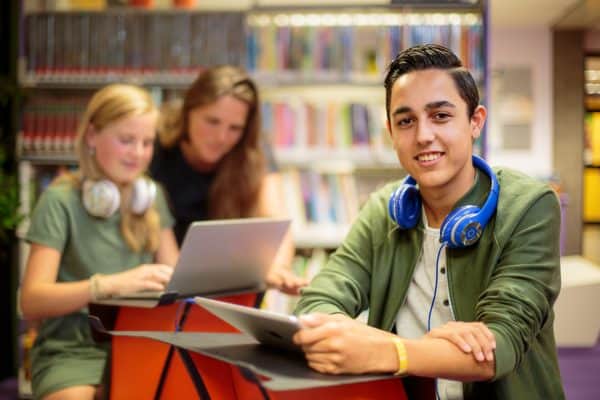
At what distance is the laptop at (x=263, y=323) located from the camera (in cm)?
118

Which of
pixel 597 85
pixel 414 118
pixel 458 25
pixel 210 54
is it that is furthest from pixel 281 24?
pixel 414 118

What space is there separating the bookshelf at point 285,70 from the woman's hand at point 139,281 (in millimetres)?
1824

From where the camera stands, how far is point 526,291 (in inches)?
56.7

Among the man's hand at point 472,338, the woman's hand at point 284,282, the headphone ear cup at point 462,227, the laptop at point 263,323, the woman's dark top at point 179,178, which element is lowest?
the woman's hand at point 284,282

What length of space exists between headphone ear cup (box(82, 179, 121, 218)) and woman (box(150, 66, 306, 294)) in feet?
1.71

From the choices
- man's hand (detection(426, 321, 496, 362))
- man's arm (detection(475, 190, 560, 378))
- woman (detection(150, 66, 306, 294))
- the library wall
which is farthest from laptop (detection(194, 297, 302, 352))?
the library wall

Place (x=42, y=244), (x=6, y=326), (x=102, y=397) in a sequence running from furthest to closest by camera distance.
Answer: (x=6, y=326) → (x=42, y=244) → (x=102, y=397)

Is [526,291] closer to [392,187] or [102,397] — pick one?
[392,187]

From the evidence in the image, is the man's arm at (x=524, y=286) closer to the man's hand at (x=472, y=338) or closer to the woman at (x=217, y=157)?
the man's hand at (x=472, y=338)

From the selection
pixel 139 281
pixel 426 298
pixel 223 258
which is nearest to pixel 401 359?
pixel 426 298

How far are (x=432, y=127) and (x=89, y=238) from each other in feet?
4.18

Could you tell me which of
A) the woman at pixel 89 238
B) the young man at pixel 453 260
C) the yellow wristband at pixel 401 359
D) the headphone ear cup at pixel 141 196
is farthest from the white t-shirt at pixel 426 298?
the headphone ear cup at pixel 141 196

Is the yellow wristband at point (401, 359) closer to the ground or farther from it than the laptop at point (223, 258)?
closer to the ground

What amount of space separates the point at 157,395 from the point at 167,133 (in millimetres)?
1378
